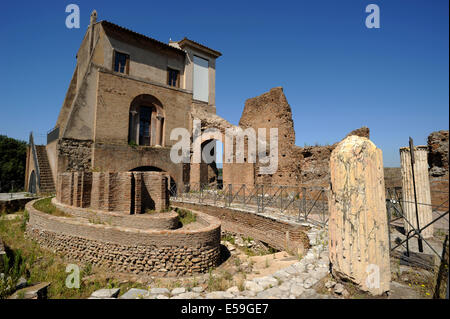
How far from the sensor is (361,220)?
10.2ft

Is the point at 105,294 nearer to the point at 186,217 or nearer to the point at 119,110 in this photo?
the point at 186,217

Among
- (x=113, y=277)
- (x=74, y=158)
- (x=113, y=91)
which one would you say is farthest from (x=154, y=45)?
(x=113, y=277)

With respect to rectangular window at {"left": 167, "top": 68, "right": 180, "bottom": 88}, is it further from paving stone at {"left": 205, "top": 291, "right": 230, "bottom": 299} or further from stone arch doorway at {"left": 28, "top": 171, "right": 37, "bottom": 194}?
paving stone at {"left": 205, "top": 291, "right": 230, "bottom": 299}

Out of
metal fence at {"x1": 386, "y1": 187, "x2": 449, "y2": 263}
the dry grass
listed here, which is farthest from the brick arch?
metal fence at {"x1": 386, "y1": 187, "x2": 449, "y2": 263}

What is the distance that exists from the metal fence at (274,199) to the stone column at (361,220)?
4.40 m

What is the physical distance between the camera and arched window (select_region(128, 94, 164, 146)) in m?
16.4

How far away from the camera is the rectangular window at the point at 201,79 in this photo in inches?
831

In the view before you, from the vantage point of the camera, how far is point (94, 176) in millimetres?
8312

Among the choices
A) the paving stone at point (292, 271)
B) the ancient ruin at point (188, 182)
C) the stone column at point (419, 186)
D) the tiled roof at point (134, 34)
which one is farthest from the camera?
the tiled roof at point (134, 34)

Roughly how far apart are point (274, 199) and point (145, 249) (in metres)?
7.26

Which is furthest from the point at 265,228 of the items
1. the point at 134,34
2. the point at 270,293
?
the point at 134,34

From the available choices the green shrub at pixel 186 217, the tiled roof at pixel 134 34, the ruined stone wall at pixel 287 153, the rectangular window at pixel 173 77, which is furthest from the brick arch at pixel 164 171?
the tiled roof at pixel 134 34

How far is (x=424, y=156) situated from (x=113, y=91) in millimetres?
15958

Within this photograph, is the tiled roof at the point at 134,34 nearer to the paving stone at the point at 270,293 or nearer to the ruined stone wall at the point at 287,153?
the ruined stone wall at the point at 287,153
